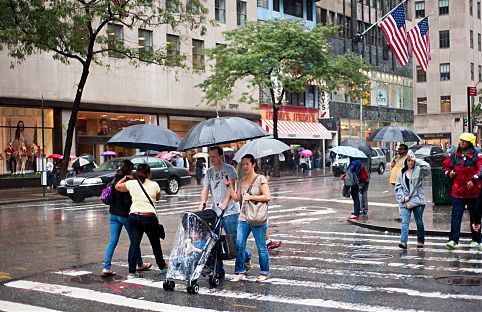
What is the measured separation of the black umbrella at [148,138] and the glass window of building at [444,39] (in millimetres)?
73661

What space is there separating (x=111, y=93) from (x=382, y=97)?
3577 centimetres

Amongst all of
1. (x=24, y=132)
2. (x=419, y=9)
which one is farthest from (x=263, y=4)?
(x=419, y=9)

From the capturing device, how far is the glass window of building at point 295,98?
55088 mm

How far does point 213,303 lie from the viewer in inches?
318

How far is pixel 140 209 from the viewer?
9.68m

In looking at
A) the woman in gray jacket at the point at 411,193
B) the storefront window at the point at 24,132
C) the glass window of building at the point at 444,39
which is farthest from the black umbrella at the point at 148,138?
the glass window of building at the point at 444,39

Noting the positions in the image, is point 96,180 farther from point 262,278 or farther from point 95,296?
point 95,296

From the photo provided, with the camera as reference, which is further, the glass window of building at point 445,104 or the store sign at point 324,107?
the glass window of building at point 445,104

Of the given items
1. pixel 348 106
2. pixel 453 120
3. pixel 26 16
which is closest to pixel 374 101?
pixel 348 106

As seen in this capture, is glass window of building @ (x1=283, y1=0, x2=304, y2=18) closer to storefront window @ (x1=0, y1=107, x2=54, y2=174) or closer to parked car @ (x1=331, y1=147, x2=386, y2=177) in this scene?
parked car @ (x1=331, y1=147, x2=386, y2=177)

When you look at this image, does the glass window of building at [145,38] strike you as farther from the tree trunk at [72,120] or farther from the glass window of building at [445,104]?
the glass window of building at [445,104]

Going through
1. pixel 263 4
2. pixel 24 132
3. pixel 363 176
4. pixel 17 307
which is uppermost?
pixel 263 4

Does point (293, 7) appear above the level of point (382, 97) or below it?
above

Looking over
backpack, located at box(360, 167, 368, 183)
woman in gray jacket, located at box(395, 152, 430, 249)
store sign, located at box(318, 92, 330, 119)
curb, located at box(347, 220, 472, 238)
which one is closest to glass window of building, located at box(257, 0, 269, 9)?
store sign, located at box(318, 92, 330, 119)
